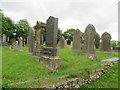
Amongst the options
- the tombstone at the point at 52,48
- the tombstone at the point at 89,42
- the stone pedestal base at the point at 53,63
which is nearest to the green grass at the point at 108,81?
the stone pedestal base at the point at 53,63

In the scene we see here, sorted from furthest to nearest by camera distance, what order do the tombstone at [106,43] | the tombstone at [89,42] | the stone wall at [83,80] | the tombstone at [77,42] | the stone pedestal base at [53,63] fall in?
the tombstone at [106,43], the tombstone at [77,42], the tombstone at [89,42], the stone pedestal base at [53,63], the stone wall at [83,80]

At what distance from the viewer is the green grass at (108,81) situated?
5.43 m

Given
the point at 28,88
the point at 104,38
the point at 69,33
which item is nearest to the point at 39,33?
the point at 28,88

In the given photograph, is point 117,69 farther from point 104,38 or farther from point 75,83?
point 104,38

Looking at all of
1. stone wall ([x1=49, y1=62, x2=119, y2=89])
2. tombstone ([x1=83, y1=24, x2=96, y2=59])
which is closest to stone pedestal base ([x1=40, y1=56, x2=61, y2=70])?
stone wall ([x1=49, y1=62, x2=119, y2=89])

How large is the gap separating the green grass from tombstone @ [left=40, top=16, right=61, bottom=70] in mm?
2143

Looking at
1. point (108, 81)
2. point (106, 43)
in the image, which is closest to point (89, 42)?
point (106, 43)

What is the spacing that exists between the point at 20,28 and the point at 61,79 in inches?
1759

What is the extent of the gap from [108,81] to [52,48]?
12.7ft

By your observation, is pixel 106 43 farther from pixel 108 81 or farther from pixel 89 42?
pixel 108 81

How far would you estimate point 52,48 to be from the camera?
6.66 m

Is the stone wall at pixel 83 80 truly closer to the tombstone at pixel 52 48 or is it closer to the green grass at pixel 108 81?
the green grass at pixel 108 81

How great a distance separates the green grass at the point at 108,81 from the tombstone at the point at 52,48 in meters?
2.14

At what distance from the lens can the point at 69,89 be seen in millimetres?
4578
